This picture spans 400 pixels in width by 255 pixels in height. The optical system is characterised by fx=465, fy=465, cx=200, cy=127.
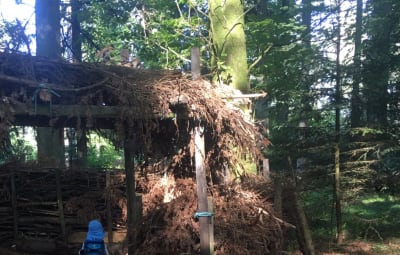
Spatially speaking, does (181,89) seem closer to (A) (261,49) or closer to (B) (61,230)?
(A) (261,49)

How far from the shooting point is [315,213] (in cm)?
1262

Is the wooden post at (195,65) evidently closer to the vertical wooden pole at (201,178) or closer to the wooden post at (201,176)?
the vertical wooden pole at (201,178)

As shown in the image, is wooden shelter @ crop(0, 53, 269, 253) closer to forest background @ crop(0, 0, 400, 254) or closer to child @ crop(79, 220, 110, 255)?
child @ crop(79, 220, 110, 255)

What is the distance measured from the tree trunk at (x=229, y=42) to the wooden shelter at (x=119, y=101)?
8.57ft

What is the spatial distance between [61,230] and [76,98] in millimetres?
6286

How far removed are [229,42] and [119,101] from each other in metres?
4.32

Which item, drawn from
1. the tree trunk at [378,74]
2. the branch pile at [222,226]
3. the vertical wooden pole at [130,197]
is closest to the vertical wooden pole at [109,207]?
the vertical wooden pole at [130,197]

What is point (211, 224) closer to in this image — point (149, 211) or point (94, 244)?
point (149, 211)

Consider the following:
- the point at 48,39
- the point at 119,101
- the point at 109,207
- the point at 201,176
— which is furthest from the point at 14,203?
the point at 119,101

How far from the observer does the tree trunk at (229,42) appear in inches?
373

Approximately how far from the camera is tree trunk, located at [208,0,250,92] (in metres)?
9.47

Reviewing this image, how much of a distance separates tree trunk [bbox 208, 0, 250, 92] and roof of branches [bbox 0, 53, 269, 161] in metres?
2.86

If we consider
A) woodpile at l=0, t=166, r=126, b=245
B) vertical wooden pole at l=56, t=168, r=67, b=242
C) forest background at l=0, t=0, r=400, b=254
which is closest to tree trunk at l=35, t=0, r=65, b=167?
forest background at l=0, t=0, r=400, b=254

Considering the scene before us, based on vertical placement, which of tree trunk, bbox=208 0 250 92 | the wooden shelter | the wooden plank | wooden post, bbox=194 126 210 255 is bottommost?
the wooden plank
